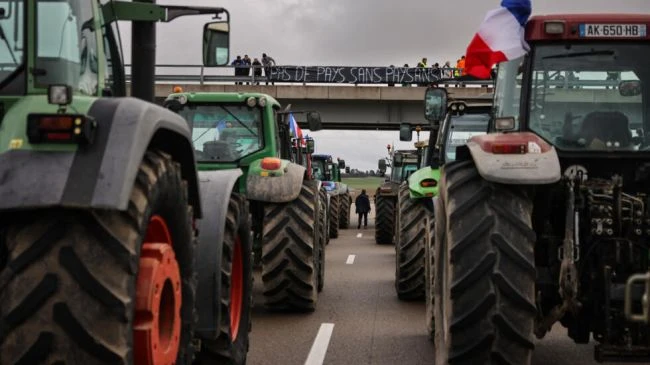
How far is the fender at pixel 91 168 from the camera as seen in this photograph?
12.4 ft

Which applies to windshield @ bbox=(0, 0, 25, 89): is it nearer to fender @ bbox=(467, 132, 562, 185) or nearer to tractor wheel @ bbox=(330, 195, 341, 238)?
fender @ bbox=(467, 132, 562, 185)

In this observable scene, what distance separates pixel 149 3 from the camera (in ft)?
18.2

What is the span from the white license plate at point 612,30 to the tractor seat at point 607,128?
0.54 metres

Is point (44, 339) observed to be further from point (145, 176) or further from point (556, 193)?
point (556, 193)

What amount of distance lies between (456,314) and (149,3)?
2.47 metres

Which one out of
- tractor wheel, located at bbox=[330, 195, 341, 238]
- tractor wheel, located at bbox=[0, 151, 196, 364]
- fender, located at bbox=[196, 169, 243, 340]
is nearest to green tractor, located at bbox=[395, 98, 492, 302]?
fender, located at bbox=[196, 169, 243, 340]

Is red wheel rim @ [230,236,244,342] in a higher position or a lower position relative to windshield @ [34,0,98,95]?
lower

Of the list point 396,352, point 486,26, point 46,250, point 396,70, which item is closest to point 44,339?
point 46,250

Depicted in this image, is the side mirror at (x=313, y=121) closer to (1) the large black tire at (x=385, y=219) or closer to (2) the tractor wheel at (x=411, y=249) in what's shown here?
(2) the tractor wheel at (x=411, y=249)

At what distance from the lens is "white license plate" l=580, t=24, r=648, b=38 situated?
693 cm

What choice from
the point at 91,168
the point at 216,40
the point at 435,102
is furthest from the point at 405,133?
the point at 91,168

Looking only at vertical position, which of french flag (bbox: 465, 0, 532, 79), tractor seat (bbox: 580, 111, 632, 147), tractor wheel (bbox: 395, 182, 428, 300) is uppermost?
french flag (bbox: 465, 0, 532, 79)

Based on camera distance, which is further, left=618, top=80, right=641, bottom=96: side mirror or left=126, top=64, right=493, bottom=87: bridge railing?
left=126, top=64, right=493, bottom=87: bridge railing

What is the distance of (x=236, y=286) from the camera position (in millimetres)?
7496
